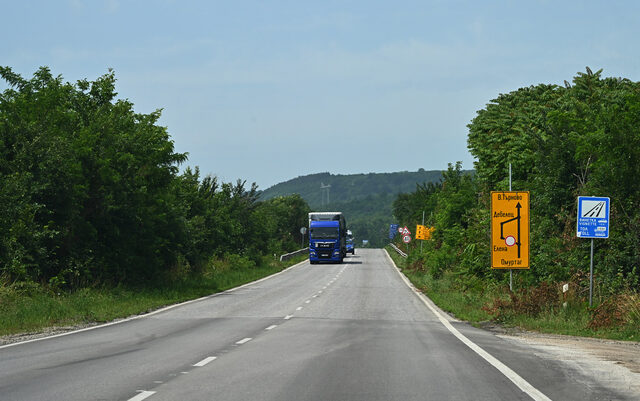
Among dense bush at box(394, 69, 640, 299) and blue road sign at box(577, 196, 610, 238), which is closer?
blue road sign at box(577, 196, 610, 238)

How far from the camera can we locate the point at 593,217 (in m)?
17.5

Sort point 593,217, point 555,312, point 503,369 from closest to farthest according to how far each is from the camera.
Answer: point 503,369
point 593,217
point 555,312

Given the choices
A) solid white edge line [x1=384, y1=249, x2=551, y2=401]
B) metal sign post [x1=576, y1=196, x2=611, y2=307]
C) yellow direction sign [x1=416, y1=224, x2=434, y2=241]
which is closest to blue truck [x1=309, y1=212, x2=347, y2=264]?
yellow direction sign [x1=416, y1=224, x2=434, y2=241]

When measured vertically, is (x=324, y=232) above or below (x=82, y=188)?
below

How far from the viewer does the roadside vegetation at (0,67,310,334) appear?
21.8m

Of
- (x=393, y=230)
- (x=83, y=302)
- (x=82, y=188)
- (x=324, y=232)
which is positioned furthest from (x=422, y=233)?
(x=393, y=230)

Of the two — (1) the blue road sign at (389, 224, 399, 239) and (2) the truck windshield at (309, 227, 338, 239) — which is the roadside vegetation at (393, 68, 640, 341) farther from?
(1) the blue road sign at (389, 224, 399, 239)

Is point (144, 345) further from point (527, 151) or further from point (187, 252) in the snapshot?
point (187, 252)

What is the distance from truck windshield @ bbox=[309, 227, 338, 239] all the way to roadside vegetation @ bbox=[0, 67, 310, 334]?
25.3 meters

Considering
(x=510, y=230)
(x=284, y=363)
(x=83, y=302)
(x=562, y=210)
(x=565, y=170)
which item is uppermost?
(x=565, y=170)

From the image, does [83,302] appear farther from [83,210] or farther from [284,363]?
[284,363]

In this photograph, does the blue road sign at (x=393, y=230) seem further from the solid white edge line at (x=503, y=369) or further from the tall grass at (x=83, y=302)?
the solid white edge line at (x=503, y=369)

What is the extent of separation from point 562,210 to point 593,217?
5.83 meters

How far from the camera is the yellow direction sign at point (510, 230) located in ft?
69.1
